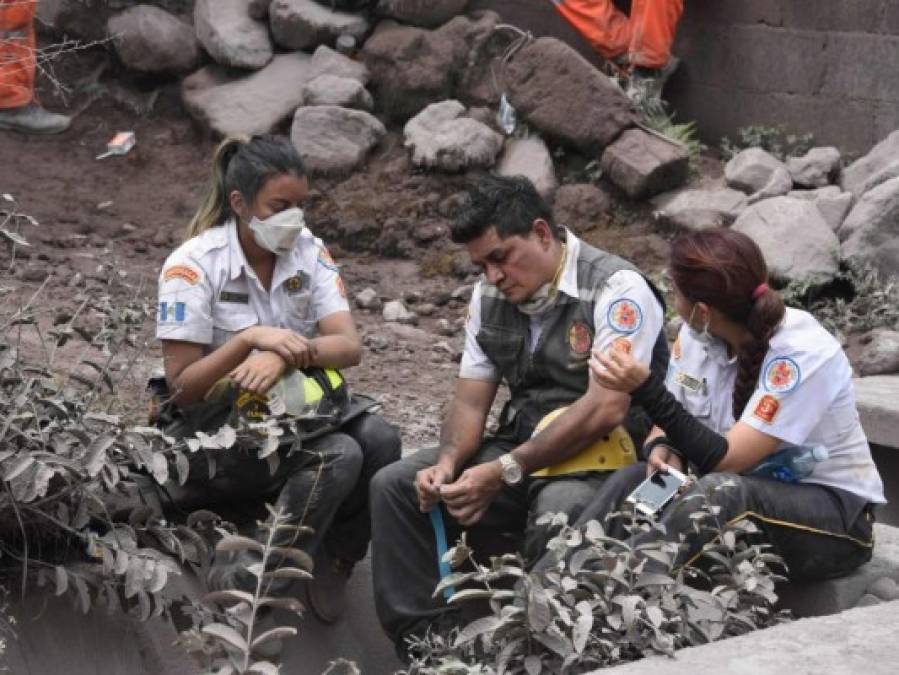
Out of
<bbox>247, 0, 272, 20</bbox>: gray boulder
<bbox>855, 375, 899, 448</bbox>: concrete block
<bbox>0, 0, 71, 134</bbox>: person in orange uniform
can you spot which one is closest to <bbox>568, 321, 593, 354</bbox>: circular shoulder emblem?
<bbox>855, 375, 899, 448</bbox>: concrete block

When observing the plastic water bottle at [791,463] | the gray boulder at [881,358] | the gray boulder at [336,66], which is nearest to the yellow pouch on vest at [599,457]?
the plastic water bottle at [791,463]

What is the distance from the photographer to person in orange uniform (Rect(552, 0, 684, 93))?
8852 mm

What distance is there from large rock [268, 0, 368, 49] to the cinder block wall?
2.46 ft

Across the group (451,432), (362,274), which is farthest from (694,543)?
(362,274)

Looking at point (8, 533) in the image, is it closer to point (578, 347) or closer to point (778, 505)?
point (578, 347)

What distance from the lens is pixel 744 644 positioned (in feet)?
11.5

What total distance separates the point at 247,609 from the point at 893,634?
1.38 meters

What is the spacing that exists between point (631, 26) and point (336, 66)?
1.62 meters

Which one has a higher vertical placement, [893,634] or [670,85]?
[893,634]

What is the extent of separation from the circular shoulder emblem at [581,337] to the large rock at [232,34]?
534cm

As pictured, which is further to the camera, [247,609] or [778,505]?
[778,505]

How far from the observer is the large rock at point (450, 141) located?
859cm

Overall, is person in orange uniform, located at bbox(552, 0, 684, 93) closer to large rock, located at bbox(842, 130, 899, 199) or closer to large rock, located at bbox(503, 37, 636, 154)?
large rock, located at bbox(503, 37, 636, 154)

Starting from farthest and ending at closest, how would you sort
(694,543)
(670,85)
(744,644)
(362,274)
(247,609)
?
1. (670,85)
2. (362,274)
3. (694,543)
4. (744,644)
5. (247,609)
